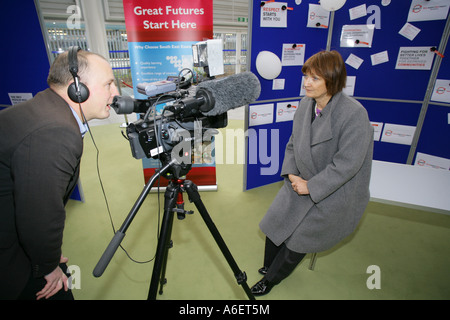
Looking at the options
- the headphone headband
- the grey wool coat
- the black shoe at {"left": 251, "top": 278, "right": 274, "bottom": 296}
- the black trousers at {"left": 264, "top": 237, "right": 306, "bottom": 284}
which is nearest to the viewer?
the headphone headband

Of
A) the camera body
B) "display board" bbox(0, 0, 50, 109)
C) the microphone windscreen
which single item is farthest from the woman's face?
"display board" bbox(0, 0, 50, 109)

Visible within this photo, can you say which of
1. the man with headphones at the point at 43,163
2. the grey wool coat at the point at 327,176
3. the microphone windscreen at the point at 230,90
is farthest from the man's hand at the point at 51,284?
the grey wool coat at the point at 327,176

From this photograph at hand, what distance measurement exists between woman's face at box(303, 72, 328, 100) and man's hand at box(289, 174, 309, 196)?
0.52 meters

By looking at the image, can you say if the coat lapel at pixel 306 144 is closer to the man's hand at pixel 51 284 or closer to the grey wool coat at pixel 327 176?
the grey wool coat at pixel 327 176

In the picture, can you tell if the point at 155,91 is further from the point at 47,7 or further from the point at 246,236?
the point at 47,7

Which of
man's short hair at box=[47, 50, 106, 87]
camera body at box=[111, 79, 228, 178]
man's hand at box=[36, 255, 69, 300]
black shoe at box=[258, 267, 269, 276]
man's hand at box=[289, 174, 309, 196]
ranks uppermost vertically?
man's short hair at box=[47, 50, 106, 87]

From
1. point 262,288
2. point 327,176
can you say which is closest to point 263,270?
point 262,288

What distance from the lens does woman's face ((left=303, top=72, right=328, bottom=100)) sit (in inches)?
55.4

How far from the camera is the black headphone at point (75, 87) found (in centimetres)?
92

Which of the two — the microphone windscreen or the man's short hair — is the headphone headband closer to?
the man's short hair

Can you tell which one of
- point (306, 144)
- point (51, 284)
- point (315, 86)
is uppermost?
point (315, 86)

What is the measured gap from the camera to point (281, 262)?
5.42 feet

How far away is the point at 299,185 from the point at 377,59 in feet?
6.56

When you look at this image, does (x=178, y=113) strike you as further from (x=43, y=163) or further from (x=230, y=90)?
(x=43, y=163)
